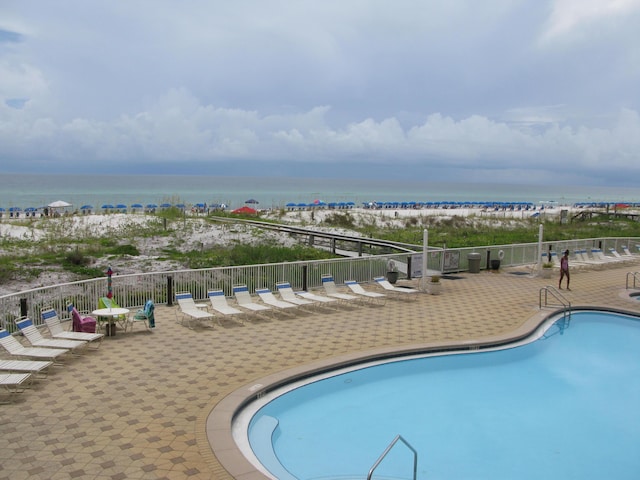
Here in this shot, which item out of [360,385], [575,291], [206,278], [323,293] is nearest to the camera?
[360,385]

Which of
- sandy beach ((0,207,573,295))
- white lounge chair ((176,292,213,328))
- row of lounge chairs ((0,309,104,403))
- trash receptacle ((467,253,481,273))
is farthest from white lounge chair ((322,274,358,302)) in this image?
sandy beach ((0,207,573,295))

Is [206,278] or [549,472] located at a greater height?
[206,278]

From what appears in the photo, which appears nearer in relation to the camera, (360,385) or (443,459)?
(443,459)

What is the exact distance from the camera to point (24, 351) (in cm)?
884

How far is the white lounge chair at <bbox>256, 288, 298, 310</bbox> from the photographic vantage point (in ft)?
43.3

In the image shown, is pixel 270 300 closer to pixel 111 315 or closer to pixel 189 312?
pixel 189 312

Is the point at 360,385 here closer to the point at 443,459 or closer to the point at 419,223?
the point at 443,459

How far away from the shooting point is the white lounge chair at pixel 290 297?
13.6 meters

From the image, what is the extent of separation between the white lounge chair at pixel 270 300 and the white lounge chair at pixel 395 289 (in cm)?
310

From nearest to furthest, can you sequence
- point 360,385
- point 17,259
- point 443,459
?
point 443,459
point 360,385
point 17,259

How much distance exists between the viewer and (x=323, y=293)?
15336mm

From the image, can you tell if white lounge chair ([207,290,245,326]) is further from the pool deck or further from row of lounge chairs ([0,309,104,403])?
row of lounge chairs ([0,309,104,403])

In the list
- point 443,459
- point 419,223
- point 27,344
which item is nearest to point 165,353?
point 27,344

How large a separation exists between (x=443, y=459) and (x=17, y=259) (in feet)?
60.7
